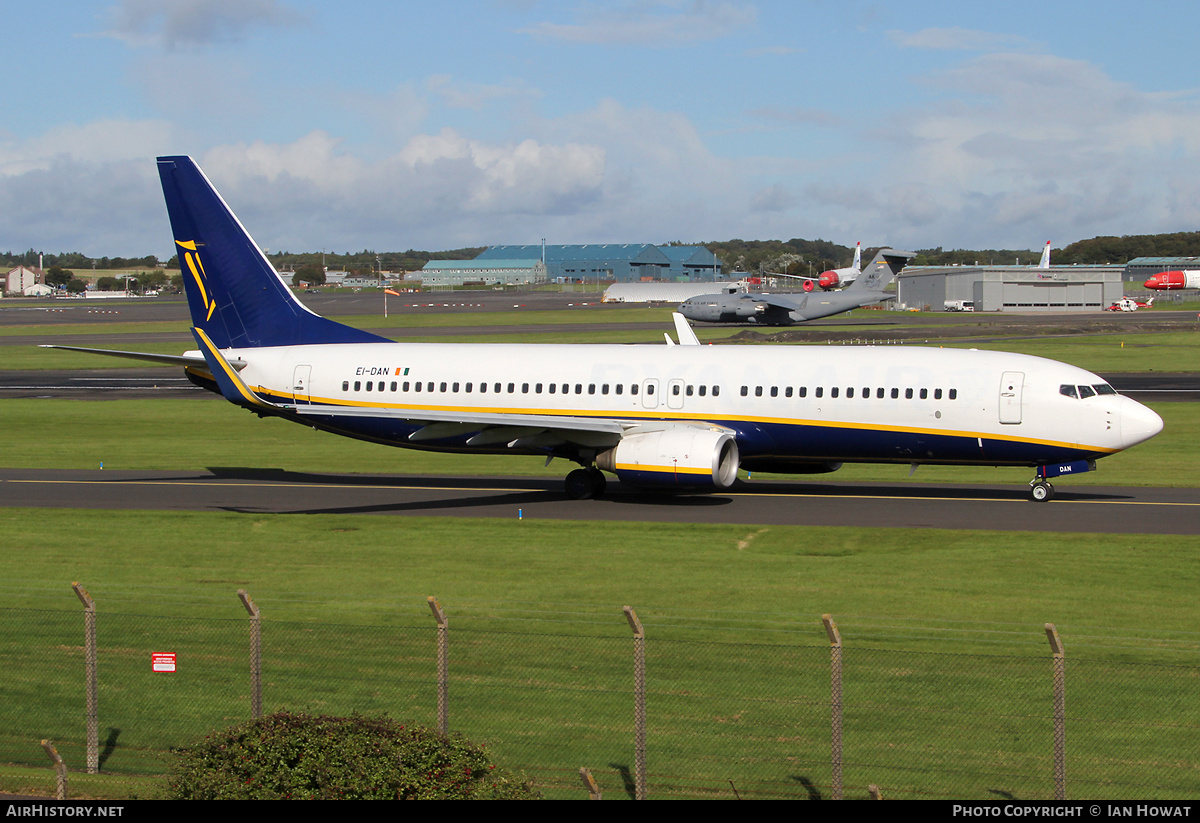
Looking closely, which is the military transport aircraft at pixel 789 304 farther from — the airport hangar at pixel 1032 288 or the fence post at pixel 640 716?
the fence post at pixel 640 716

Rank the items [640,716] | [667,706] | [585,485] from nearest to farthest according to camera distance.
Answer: [640,716]
[667,706]
[585,485]

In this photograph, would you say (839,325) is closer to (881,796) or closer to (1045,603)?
(1045,603)

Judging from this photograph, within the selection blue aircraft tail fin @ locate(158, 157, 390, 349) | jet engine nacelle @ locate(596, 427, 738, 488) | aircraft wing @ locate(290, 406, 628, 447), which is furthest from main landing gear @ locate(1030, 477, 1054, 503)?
blue aircraft tail fin @ locate(158, 157, 390, 349)

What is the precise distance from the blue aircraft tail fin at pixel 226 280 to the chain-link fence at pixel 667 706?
18985 millimetres

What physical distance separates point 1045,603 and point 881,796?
382 inches

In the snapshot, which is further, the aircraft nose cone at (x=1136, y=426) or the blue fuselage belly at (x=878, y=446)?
the blue fuselage belly at (x=878, y=446)

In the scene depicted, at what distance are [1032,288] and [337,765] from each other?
16417cm

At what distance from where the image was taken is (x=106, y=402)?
2370 inches

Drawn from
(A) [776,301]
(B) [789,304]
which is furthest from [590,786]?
(A) [776,301]

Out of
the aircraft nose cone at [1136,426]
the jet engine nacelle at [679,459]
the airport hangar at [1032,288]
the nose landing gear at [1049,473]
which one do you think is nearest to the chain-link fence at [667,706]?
the jet engine nacelle at [679,459]

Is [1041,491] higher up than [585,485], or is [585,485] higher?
[1041,491]

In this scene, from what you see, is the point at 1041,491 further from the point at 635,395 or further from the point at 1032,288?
the point at 1032,288

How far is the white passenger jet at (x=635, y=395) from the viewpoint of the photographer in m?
30.4

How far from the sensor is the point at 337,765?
33.1 feet
